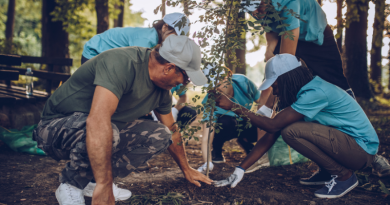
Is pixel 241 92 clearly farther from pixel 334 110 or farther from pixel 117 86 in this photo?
pixel 117 86

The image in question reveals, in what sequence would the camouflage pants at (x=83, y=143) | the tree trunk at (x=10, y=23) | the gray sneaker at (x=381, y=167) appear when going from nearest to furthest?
the camouflage pants at (x=83, y=143), the gray sneaker at (x=381, y=167), the tree trunk at (x=10, y=23)

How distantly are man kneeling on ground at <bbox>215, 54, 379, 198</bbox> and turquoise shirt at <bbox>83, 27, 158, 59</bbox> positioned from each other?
39.7 inches

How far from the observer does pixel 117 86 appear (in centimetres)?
181

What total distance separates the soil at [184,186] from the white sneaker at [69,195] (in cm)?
22

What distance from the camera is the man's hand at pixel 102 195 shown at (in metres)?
1.65

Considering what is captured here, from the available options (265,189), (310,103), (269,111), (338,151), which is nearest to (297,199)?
(265,189)

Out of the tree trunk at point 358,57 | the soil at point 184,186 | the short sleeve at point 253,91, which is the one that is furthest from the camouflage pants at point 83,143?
the tree trunk at point 358,57

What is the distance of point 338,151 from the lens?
94.7 inches

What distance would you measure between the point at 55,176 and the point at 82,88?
1242mm

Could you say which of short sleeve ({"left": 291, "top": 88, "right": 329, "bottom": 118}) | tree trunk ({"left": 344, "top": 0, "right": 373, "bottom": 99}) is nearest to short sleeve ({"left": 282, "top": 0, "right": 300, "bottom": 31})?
short sleeve ({"left": 291, "top": 88, "right": 329, "bottom": 118})

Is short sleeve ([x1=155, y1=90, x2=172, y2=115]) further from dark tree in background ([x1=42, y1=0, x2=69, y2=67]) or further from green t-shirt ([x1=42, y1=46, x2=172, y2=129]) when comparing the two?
dark tree in background ([x1=42, y1=0, x2=69, y2=67])

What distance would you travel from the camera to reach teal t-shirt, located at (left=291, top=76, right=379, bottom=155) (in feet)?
7.85

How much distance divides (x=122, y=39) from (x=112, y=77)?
53.7 inches

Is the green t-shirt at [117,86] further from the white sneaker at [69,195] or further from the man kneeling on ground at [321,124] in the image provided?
the man kneeling on ground at [321,124]
